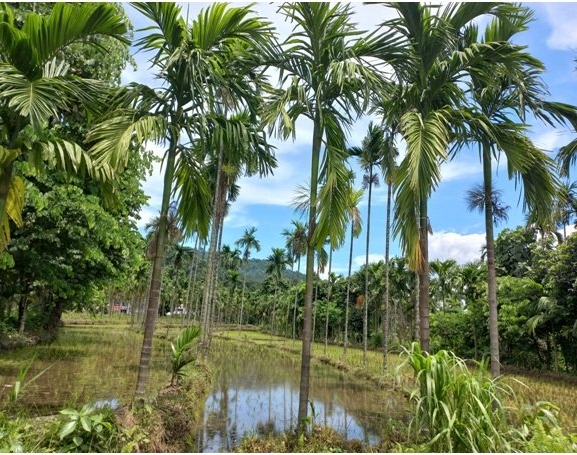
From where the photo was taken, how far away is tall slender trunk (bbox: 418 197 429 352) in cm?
629

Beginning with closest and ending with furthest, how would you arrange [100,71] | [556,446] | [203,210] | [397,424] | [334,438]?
[556,446] → [334,438] → [397,424] → [203,210] → [100,71]

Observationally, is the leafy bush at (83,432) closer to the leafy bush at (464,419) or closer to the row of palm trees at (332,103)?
the row of palm trees at (332,103)

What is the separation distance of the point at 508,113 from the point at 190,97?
16.6 ft

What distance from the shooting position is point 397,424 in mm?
6340

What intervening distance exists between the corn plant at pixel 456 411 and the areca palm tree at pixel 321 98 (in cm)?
226

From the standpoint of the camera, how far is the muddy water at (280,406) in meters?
7.89

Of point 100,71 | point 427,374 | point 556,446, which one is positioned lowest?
point 556,446

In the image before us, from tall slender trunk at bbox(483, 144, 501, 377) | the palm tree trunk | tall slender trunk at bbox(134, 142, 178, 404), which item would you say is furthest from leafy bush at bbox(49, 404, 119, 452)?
tall slender trunk at bbox(483, 144, 501, 377)

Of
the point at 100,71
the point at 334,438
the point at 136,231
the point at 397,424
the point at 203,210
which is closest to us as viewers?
the point at 334,438

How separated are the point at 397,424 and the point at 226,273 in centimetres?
4795

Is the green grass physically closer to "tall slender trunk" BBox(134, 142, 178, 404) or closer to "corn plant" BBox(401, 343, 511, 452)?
"corn plant" BBox(401, 343, 511, 452)

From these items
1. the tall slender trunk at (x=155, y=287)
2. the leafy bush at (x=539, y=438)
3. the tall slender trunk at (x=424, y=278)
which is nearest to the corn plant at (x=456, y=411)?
the leafy bush at (x=539, y=438)

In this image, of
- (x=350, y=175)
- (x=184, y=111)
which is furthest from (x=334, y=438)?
(x=184, y=111)

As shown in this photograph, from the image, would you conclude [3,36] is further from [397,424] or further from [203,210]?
[397,424]
